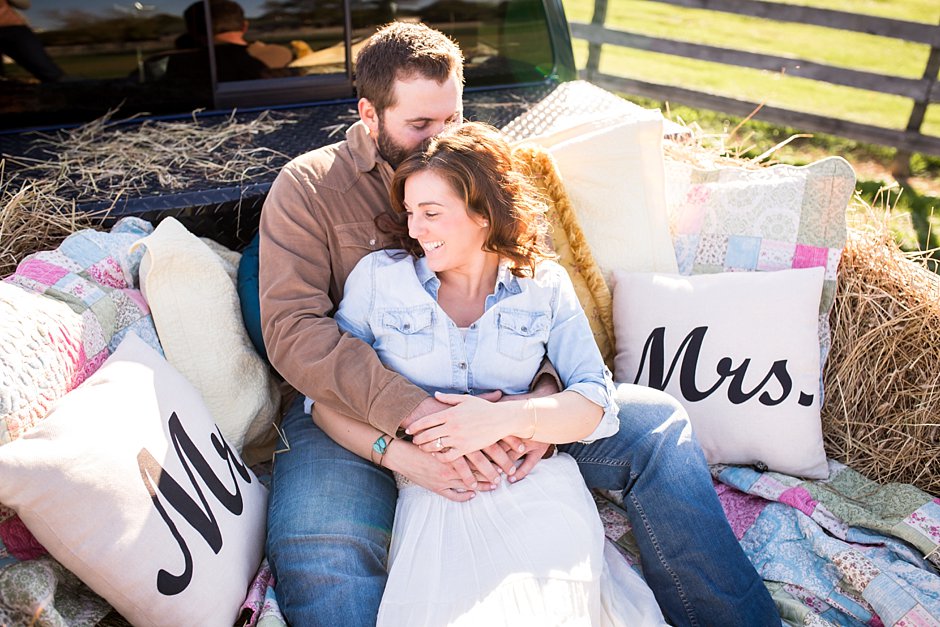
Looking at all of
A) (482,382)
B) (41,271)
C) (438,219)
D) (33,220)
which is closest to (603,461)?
(482,382)

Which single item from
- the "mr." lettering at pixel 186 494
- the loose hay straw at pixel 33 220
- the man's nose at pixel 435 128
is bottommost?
the "mr." lettering at pixel 186 494

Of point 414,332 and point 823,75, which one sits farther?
point 823,75

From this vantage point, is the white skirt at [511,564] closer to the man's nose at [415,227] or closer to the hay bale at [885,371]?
the man's nose at [415,227]

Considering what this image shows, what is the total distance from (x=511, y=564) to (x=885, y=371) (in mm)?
1678

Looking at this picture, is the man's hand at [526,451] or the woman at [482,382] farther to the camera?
the man's hand at [526,451]

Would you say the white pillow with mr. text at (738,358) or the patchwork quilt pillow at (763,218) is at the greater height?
the patchwork quilt pillow at (763,218)

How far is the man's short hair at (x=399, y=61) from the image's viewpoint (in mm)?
2332

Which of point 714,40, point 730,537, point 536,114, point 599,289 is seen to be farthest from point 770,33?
point 730,537

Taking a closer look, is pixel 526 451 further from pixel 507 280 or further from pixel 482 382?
pixel 507 280

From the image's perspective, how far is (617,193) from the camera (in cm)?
292

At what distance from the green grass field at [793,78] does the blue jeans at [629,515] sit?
3449mm

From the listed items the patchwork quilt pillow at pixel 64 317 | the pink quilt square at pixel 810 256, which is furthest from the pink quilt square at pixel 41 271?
the pink quilt square at pixel 810 256

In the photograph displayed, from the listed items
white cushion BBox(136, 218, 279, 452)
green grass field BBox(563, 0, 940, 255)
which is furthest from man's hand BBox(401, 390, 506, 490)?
green grass field BBox(563, 0, 940, 255)

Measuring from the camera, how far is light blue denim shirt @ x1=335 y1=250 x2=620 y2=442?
7.34 ft
